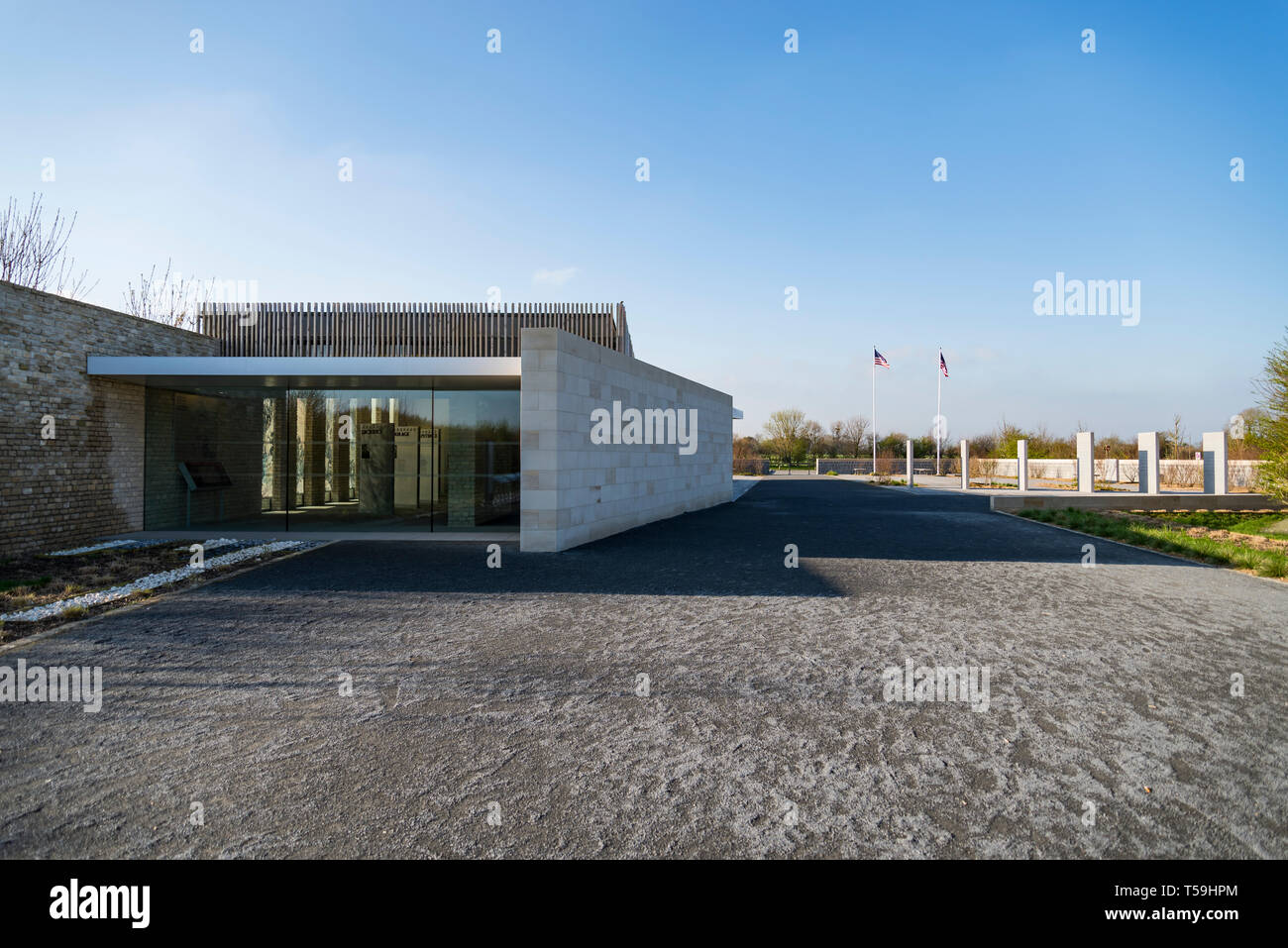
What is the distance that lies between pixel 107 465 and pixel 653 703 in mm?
13885

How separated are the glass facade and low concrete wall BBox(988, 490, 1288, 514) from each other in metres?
14.9

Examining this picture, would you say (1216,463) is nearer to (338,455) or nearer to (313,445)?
(338,455)

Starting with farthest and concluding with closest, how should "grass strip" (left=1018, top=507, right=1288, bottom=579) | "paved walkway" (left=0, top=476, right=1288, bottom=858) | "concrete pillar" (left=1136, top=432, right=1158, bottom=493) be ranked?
"concrete pillar" (left=1136, top=432, right=1158, bottom=493) < "grass strip" (left=1018, top=507, right=1288, bottom=579) < "paved walkway" (left=0, top=476, right=1288, bottom=858)

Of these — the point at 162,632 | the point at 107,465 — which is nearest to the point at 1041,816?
the point at 162,632

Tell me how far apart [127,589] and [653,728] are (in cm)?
762

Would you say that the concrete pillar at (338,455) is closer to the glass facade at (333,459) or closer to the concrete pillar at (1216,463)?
the glass facade at (333,459)

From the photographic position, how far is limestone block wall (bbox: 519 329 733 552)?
38.0 feet

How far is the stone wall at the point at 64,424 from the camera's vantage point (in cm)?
1092

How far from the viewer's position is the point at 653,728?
412 cm

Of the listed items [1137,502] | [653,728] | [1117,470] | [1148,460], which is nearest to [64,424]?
→ [653,728]

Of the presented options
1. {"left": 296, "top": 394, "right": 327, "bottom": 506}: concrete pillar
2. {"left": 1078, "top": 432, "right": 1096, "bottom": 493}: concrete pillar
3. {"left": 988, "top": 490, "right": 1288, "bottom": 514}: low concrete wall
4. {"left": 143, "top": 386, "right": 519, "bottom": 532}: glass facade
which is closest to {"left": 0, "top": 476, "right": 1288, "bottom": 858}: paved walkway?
{"left": 143, "top": 386, "right": 519, "bottom": 532}: glass facade

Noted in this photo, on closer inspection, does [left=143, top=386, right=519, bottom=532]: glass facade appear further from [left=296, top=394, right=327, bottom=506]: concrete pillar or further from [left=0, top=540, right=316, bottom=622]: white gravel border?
[left=0, top=540, right=316, bottom=622]: white gravel border

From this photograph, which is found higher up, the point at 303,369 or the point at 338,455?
the point at 303,369
